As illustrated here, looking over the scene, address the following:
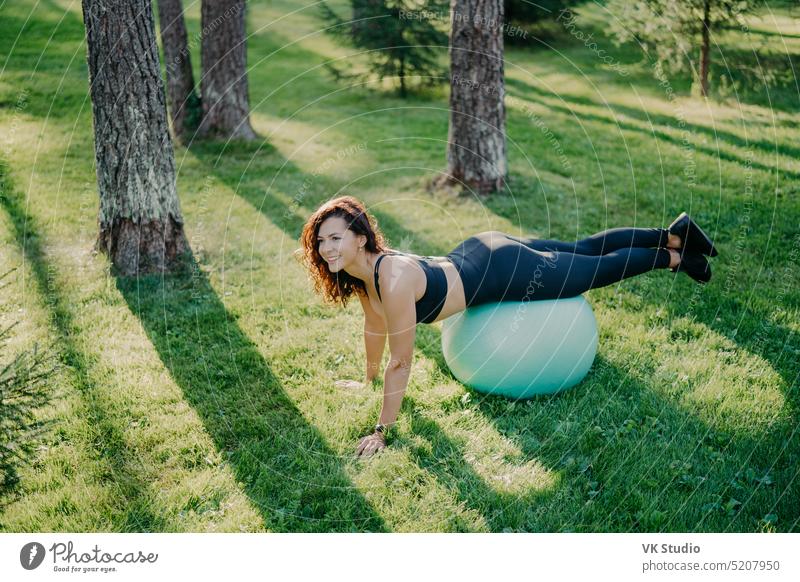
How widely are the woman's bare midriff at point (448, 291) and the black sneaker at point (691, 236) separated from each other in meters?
1.94

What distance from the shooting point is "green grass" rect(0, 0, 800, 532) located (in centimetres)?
400

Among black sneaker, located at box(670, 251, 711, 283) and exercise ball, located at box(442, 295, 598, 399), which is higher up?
black sneaker, located at box(670, 251, 711, 283)

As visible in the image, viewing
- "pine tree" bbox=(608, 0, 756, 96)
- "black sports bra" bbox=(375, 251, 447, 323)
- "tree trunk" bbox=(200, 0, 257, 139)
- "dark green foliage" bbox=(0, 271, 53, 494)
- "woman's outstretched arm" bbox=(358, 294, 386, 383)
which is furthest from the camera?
"pine tree" bbox=(608, 0, 756, 96)

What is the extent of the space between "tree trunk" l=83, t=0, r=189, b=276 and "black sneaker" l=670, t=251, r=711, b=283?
4.78 metres

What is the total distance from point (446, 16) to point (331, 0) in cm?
844

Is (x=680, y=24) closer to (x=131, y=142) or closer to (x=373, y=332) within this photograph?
(x=373, y=332)

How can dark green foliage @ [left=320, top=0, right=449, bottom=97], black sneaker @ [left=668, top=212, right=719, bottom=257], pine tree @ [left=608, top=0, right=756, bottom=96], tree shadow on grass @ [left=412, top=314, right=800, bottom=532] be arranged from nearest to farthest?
tree shadow on grass @ [left=412, top=314, right=800, bottom=532]
black sneaker @ [left=668, top=212, right=719, bottom=257]
pine tree @ [left=608, top=0, right=756, bottom=96]
dark green foliage @ [left=320, top=0, right=449, bottom=97]

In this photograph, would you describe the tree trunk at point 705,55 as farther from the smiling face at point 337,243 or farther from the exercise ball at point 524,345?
the smiling face at point 337,243

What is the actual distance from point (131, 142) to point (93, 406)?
8.54 ft

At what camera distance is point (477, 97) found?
26.8ft

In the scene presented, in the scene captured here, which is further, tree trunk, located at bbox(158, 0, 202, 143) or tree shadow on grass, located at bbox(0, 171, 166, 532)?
tree trunk, located at bbox(158, 0, 202, 143)

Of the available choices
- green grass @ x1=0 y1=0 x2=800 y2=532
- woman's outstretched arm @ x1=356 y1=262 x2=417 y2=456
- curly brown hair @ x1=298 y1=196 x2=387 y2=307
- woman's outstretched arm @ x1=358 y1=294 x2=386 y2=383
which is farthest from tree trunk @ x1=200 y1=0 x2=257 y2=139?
woman's outstretched arm @ x1=356 y1=262 x2=417 y2=456

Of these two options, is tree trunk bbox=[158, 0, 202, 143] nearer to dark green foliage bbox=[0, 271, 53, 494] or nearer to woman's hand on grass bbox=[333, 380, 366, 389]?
woman's hand on grass bbox=[333, 380, 366, 389]

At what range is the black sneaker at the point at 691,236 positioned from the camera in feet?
17.3
